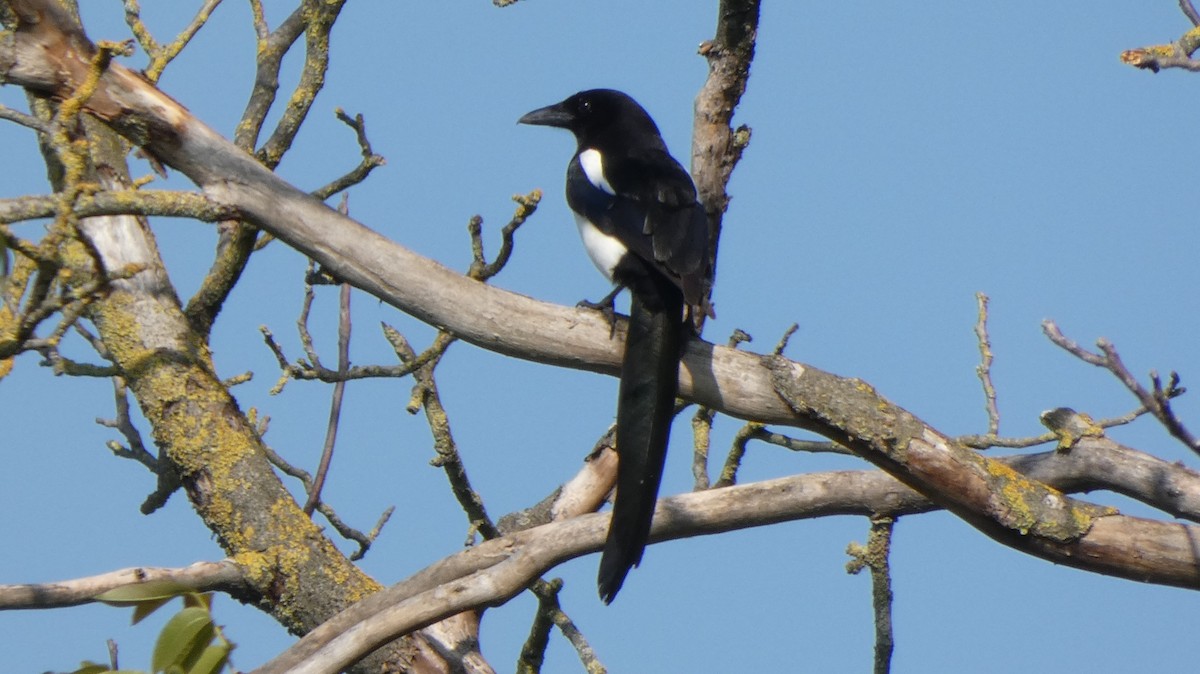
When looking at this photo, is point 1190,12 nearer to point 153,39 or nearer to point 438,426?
point 438,426

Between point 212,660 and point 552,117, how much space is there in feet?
9.40

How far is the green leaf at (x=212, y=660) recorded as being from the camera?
1.68 meters

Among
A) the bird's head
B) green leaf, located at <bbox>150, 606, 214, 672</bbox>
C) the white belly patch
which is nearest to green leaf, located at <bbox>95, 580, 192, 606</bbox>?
green leaf, located at <bbox>150, 606, 214, 672</bbox>

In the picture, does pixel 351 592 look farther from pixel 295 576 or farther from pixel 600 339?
pixel 600 339

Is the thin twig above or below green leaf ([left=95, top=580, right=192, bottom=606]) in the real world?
above

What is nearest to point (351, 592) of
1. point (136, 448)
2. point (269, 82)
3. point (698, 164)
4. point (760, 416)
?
point (136, 448)

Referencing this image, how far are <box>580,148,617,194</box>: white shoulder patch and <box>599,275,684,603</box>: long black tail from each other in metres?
0.83

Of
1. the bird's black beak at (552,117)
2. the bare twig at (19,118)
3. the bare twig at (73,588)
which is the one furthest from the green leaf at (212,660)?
the bird's black beak at (552,117)

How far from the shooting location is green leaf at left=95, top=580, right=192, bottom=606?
1.89 metres

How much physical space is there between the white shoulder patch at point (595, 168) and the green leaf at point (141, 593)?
181 centimetres

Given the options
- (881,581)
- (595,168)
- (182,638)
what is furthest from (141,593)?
(595,168)

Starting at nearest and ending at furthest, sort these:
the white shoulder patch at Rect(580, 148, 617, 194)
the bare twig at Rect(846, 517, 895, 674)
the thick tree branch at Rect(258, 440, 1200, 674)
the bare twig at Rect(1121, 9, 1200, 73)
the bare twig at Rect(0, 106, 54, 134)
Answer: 1. the bare twig at Rect(1121, 9, 1200, 73)
2. the thick tree branch at Rect(258, 440, 1200, 674)
3. the bare twig at Rect(0, 106, 54, 134)
4. the bare twig at Rect(846, 517, 895, 674)
5. the white shoulder patch at Rect(580, 148, 617, 194)

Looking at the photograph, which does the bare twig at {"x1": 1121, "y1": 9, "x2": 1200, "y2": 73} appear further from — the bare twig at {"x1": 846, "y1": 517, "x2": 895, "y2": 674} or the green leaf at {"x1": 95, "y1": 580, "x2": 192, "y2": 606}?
the green leaf at {"x1": 95, "y1": 580, "x2": 192, "y2": 606}

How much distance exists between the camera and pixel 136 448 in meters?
3.16
